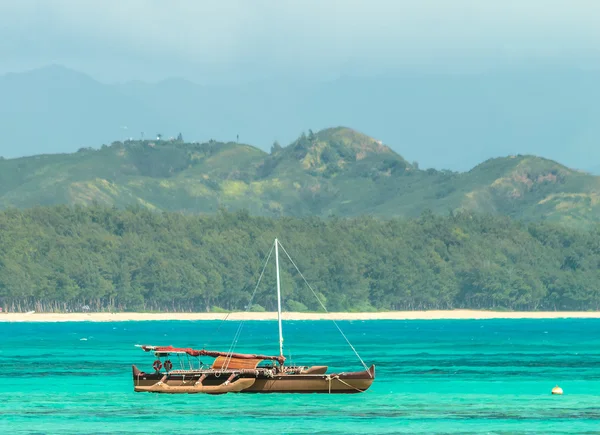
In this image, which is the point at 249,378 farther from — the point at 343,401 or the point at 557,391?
the point at 557,391

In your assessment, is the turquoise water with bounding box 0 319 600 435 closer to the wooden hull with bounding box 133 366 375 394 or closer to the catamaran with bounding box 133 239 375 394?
the wooden hull with bounding box 133 366 375 394

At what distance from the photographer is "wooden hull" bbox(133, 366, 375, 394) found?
95688 millimetres

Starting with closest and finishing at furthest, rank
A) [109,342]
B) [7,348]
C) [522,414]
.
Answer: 1. [522,414]
2. [7,348]
3. [109,342]

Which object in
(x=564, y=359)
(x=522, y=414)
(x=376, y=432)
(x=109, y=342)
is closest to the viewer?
(x=376, y=432)

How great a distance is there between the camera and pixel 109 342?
188 m

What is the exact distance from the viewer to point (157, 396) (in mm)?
99250

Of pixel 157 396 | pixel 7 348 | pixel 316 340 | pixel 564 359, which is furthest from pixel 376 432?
pixel 316 340

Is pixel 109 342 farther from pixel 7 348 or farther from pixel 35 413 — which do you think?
pixel 35 413

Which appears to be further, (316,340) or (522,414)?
(316,340)

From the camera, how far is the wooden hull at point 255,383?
95688 millimetres

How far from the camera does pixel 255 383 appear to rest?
9812 cm

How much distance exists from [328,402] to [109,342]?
98.0 m

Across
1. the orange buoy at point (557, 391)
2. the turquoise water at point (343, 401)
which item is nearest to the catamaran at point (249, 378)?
the turquoise water at point (343, 401)

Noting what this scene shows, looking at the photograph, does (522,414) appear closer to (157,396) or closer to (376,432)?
(376,432)
